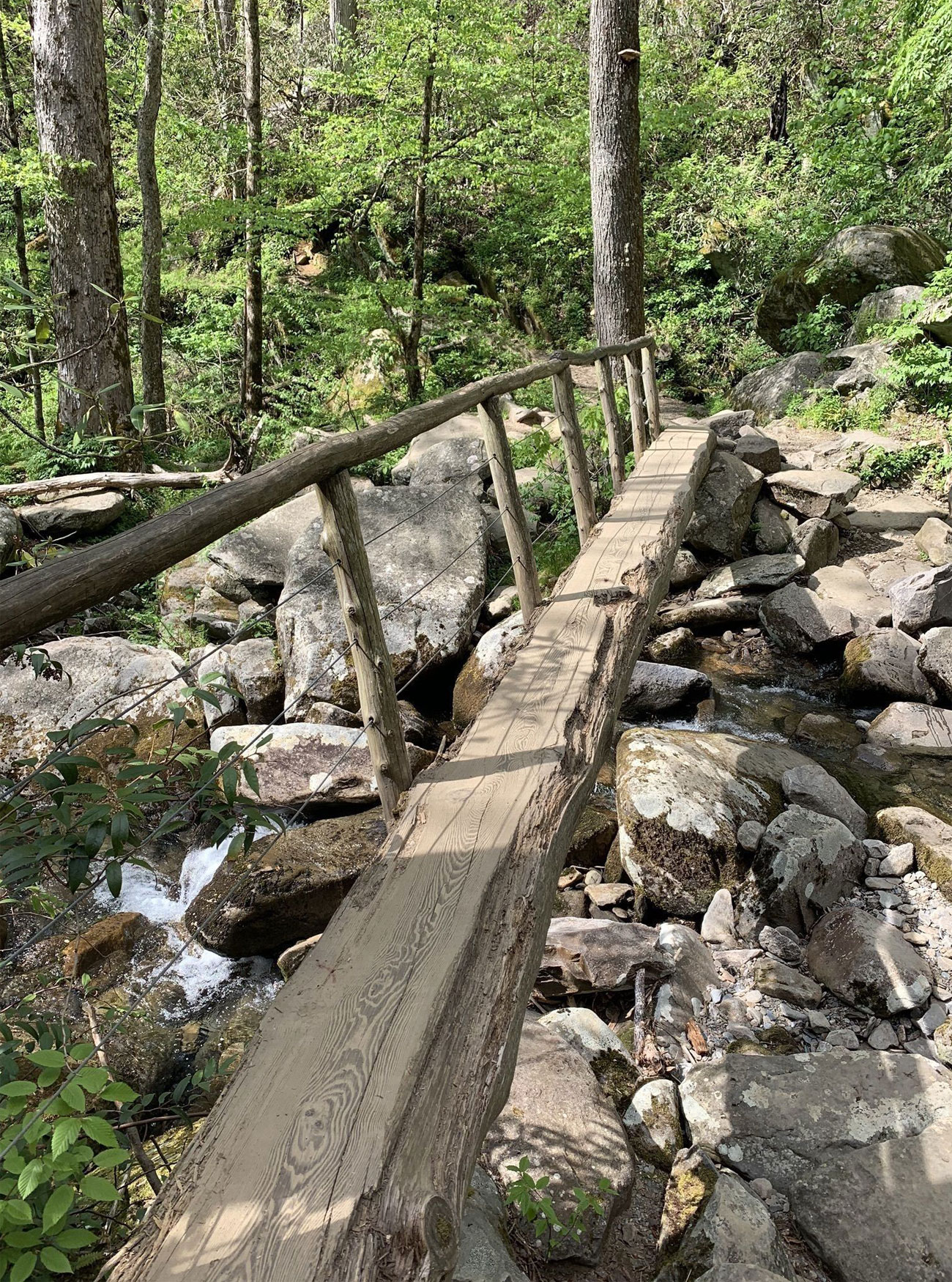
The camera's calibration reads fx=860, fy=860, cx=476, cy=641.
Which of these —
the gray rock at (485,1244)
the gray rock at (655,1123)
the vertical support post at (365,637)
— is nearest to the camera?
the gray rock at (485,1244)

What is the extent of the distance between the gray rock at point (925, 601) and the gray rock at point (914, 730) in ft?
2.90

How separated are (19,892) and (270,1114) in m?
0.70

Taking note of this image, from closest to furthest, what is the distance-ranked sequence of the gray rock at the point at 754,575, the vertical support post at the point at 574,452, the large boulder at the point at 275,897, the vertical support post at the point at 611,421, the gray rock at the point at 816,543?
the large boulder at the point at 275,897, the vertical support post at the point at 574,452, the vertical support post at the point at 611,421, the gray rock at the point at 754,575, the gray rock at the point at 816,543

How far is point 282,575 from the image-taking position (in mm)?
7188

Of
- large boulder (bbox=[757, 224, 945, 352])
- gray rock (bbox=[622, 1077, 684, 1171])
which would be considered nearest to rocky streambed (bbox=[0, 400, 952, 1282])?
gray rock (bbox=[622, 1077, 684, 1171])

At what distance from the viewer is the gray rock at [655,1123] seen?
295 cm

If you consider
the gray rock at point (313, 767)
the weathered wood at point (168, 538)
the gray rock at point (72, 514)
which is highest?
the weathered wood at point (168, 538)

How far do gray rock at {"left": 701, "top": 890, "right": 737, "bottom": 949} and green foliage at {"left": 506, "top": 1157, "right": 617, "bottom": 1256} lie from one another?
66.2 inches

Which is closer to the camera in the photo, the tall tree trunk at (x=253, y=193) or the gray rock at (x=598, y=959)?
the gray rock at (x=598, y=959)

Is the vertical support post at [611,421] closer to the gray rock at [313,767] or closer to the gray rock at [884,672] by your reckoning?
the gray rock at [884,672]

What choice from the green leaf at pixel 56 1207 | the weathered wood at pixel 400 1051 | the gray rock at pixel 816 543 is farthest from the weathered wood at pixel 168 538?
the gray rock at pixel 816 543

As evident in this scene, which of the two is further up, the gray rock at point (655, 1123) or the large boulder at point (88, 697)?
the large boulder at point (88, 697)

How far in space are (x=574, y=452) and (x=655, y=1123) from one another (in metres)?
3.59

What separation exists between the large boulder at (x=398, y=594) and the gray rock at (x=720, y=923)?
2388 mm
